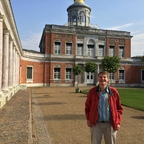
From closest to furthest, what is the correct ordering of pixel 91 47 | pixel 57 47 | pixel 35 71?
pixel 35 71 → pixel 57 47 → pixel 91 47

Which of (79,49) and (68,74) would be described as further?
(79,49)

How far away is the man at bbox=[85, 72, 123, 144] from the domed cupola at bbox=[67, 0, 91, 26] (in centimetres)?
4317

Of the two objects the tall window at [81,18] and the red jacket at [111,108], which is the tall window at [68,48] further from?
the red jacket at [111,108]

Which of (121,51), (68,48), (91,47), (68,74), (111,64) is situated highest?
(91,47)

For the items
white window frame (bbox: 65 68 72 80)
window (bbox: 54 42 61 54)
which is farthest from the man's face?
white window frame (bbox: 65 68 72 80)

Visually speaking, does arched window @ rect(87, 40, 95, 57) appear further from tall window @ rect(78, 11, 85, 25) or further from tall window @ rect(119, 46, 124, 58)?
tall window @ rect(78, 11, 85, 25)

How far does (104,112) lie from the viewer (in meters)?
3.83

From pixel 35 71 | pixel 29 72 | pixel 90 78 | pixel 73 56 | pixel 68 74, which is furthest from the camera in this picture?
pixel 90 78

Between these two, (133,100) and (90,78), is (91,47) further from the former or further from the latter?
(133,100)

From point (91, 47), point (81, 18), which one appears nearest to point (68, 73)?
point (91, 47)

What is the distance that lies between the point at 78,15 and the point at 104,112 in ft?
145

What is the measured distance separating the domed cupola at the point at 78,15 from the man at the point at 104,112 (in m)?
43.2

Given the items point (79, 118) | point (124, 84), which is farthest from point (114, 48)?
point (79, 118)

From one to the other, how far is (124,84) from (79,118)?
113ft
